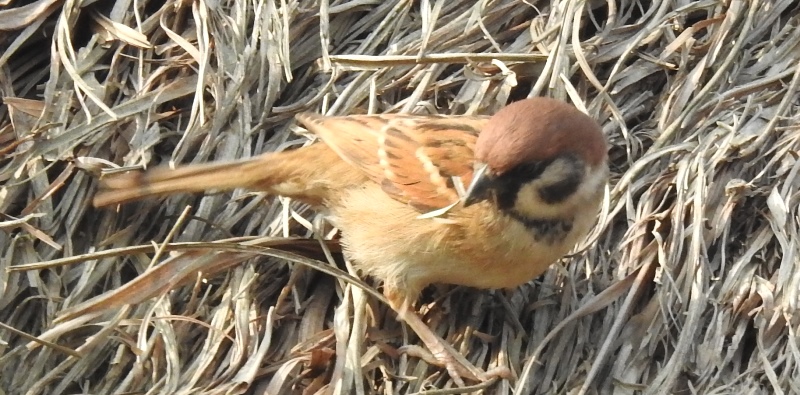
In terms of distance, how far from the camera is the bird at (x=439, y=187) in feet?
7.94

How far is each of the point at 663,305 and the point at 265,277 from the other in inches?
39.8

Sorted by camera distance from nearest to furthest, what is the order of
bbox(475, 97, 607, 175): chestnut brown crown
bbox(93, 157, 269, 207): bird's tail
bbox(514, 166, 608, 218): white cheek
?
bbox(475, 97, 607, 175): chestnut brown crown
bbox(514, 166, 608, 218): white cheek
bbox(93, 157, 269, 207): bird's tail

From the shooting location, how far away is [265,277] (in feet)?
8.79

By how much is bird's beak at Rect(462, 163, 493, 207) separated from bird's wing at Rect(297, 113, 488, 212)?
18 centimetres

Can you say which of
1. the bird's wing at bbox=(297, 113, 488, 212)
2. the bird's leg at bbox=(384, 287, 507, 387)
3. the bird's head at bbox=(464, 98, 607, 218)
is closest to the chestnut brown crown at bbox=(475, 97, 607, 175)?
→ the bird's head at bbox=(464, 98, 607, 218)

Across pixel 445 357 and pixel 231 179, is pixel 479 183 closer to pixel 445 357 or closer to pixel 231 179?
pixel 445 357

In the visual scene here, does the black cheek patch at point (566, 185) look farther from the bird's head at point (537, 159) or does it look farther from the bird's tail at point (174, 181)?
the bird's tail at point (174, 181)

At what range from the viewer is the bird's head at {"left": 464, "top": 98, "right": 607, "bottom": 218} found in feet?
7.75

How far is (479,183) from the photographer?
7.86ft

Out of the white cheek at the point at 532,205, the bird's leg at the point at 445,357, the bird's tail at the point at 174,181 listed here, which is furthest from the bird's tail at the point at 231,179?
the white cheek at the point at 532,205

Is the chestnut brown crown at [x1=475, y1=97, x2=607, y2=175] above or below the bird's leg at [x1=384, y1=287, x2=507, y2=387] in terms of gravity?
above

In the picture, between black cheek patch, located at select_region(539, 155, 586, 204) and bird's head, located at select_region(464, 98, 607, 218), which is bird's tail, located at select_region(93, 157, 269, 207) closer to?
bird's head, located at select_region(464, 98, 607, 218)

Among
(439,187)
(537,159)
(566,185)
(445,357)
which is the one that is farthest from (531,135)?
(445,357)

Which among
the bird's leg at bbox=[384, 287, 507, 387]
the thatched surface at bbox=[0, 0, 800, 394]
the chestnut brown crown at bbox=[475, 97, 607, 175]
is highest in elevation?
the chestnut brown crown at bbox=[475, 97, 607, 175]
